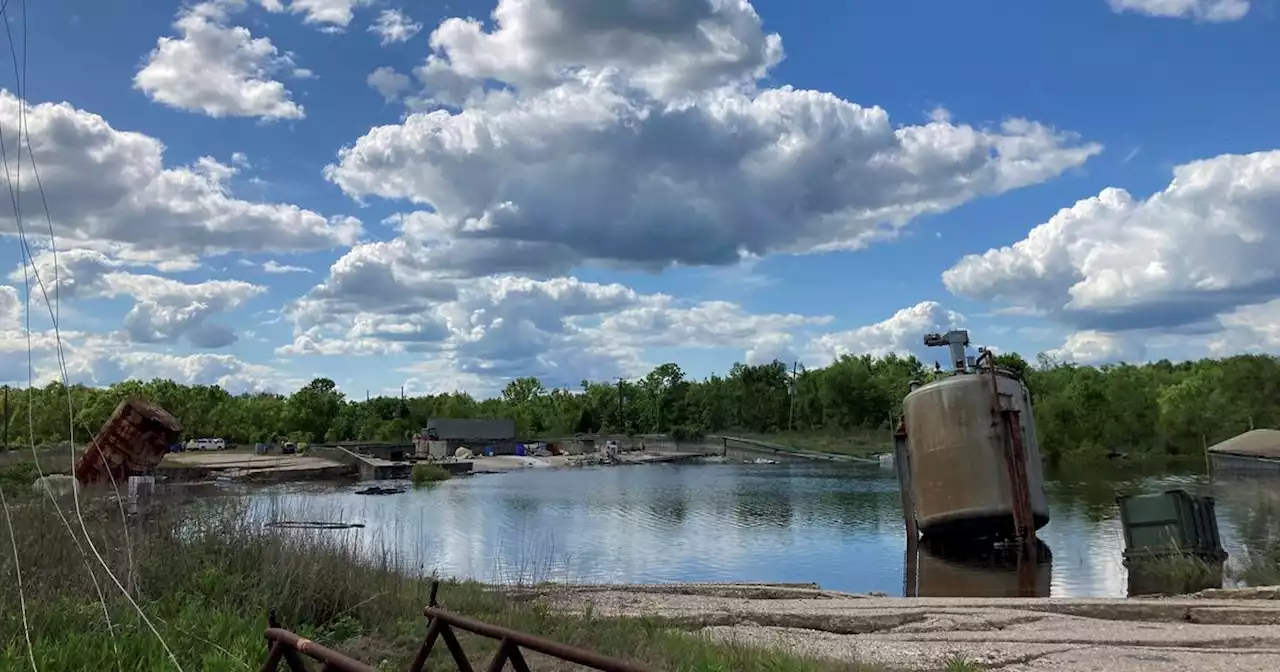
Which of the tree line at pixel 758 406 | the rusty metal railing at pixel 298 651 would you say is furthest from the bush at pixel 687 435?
the rusty metal railing at pixel 298 651

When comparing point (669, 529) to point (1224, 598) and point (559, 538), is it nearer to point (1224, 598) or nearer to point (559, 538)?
point (559, 538)

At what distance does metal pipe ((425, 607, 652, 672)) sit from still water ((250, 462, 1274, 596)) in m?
7.92

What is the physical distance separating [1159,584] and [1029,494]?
576 centimetres

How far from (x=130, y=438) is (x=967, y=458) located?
20405 mm

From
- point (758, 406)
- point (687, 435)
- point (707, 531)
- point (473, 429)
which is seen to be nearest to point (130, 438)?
point (707, 531)

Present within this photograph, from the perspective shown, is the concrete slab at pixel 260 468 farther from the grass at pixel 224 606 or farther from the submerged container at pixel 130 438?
the grass at pixel 224 606

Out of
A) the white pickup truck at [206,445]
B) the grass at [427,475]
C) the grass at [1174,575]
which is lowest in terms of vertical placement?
the grass at [1174,575]

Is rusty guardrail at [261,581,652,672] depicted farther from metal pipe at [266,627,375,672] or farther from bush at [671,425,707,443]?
bush at [671,425,707,443]

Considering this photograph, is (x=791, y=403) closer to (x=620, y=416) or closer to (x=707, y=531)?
(x=620, y=416)

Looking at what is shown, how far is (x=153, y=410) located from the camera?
830 inches

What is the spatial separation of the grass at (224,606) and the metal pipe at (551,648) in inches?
84.7

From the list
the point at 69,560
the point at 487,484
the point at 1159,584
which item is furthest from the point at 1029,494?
the point at 487,484

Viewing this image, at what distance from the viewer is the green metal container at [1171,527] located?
22.5m

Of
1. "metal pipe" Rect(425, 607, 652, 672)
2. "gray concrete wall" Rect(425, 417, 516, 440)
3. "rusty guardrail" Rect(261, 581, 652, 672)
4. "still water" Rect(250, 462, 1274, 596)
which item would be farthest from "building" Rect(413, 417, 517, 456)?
"metal pipe" Rect(425, 607, 652, 672)
